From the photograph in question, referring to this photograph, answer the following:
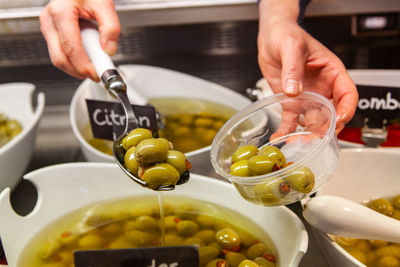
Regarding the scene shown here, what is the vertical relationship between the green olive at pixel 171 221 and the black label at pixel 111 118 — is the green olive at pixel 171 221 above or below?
below

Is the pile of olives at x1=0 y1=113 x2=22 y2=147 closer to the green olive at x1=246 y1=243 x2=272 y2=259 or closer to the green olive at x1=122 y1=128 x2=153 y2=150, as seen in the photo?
the green olive at x1=122 y1=128 x2=153 y2=150

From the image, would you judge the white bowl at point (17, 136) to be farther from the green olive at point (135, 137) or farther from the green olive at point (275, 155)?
the green olive at point (275, 155)

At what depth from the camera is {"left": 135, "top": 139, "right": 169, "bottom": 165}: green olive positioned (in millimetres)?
790

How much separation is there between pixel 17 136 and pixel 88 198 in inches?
9.1

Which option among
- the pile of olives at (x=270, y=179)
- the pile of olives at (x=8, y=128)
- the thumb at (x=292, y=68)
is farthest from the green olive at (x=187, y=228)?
the pile of olives at (x=8, y=128)

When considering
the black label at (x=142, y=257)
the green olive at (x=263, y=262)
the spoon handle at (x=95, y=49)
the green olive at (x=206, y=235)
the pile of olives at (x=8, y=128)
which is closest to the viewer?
the black label at (x=142, y=257)

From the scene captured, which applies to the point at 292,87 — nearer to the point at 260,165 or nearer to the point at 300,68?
the point at 300,68

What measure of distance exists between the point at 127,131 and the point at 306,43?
0.47 meters

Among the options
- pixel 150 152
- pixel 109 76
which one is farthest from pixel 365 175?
pixel 109 76

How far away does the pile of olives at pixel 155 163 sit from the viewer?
0.79 metres

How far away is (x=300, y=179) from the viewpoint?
2.36ft

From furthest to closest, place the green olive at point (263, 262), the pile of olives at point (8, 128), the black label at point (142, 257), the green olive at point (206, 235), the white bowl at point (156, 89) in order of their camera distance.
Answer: the white bowl at point (156, 89), the pile of olives at point (8, 128), the green olive at point (206, 235), the green olive at point (263, 262), the black label at point (142, 257)

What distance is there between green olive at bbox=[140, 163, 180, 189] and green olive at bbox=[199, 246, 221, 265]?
0.53ft

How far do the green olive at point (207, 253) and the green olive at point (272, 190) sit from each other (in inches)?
7.4
